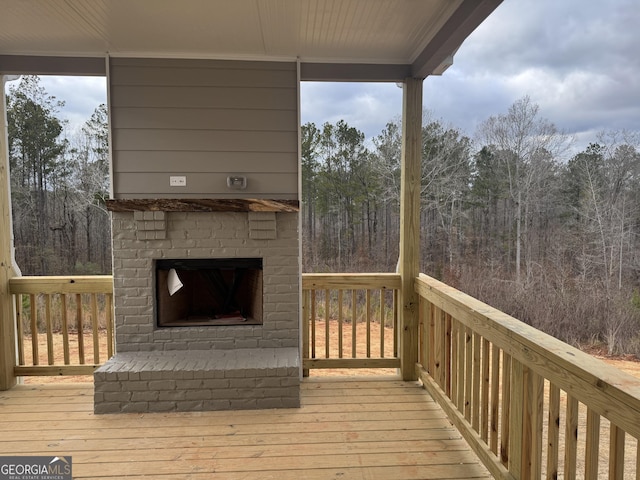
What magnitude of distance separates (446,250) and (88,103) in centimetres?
500

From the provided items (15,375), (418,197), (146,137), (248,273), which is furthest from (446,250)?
(15,375)

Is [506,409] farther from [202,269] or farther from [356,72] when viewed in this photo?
[356,72]

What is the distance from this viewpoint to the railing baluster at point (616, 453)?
44.7 inches

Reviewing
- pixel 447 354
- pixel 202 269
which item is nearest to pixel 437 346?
pixel 447 354

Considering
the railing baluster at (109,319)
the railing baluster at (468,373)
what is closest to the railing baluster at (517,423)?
the railing baluster at (468,373)

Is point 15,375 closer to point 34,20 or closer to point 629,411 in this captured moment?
point 34,20

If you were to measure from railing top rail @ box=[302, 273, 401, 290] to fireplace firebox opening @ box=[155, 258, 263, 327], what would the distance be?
43 centimetres

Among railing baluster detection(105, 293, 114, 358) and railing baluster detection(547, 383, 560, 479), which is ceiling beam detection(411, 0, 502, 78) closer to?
railing baluster detection(547, 383, 560, 479)

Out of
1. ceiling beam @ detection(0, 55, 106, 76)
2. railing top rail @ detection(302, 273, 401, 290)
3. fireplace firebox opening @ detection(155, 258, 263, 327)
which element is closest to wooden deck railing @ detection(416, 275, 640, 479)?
railing top rail @ detection(302, 273, 401, 290)

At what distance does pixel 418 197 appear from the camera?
3.17m

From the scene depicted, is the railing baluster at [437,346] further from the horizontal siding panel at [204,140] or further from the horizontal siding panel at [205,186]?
the horizontal siding panel at [204,140]

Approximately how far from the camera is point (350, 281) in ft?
11.0

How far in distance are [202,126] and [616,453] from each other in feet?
9.88

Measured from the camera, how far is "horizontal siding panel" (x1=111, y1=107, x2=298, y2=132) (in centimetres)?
300
